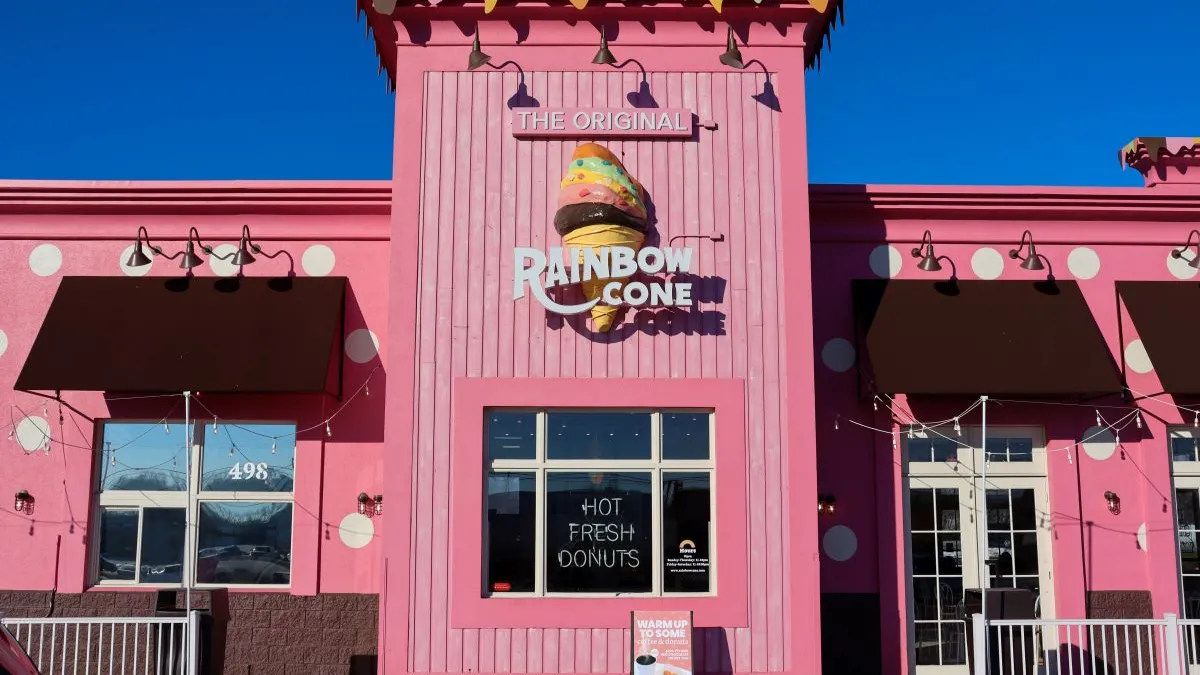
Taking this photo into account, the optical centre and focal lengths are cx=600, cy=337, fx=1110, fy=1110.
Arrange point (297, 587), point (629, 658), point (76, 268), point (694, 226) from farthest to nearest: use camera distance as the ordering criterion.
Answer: point (76, 268), point (297, 587), point (694, 226), point (629, 658)

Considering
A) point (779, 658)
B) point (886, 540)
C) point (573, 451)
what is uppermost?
point (573, 451)

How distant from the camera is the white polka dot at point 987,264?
1189cm

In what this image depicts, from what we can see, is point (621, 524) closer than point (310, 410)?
Yes

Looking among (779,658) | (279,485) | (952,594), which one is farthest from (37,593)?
(952,594)

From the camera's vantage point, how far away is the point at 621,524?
388 inches

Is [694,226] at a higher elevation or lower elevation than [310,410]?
higher

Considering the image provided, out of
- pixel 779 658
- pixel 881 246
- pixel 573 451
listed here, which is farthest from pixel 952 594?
pixel 573 451

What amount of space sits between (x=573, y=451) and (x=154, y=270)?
5085 millimetres

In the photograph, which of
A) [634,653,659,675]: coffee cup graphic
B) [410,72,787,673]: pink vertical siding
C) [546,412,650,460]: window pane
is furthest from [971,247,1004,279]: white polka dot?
[634,653,659,675]: coffee cup graphic

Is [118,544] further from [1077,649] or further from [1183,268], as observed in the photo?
[1183,268]

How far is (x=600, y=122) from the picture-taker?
10320 mm

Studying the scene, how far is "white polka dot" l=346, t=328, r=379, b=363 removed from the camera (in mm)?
11422

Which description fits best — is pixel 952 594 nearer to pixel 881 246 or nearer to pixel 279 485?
pixel 881 246

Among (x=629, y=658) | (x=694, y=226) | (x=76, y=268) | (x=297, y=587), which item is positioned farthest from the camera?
(x=76, y=268)
